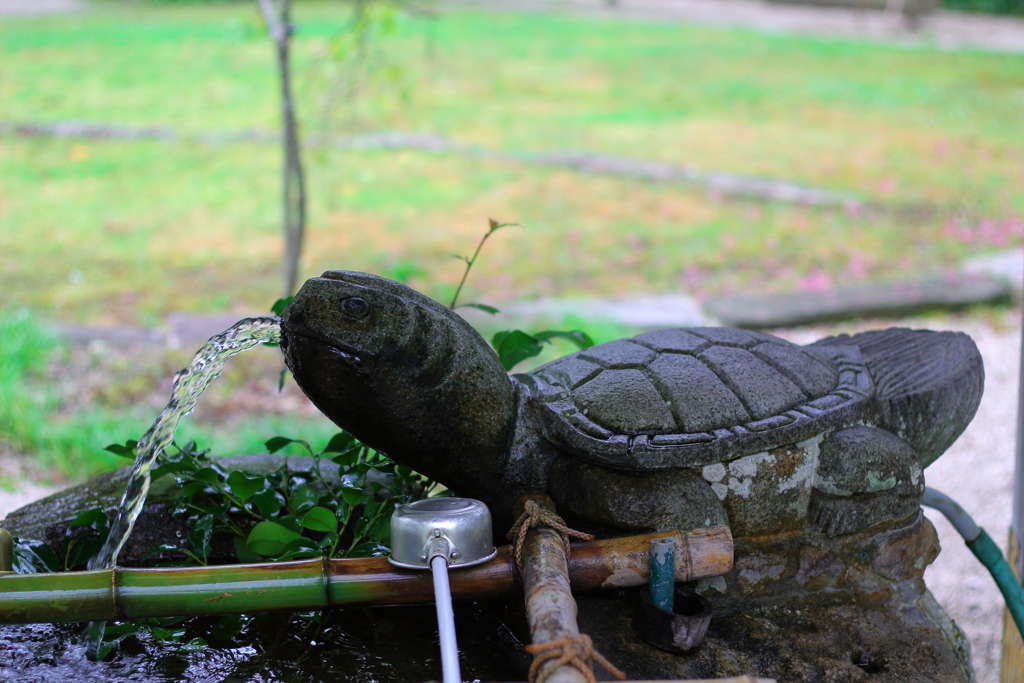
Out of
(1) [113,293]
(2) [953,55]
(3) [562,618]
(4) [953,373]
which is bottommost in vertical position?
(1) [113,293]

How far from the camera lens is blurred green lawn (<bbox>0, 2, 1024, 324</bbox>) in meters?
5.30

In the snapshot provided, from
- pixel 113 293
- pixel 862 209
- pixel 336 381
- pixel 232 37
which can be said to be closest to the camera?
pixel 336 381

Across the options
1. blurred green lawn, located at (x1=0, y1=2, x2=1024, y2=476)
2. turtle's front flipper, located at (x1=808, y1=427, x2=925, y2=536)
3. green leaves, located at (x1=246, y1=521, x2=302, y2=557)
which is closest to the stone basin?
turtle's front flipper, located at (x1=808, y1=427, x2=925, y2=536)

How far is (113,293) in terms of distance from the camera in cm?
493

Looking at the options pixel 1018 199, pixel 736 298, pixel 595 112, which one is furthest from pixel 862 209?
pixel 595 112

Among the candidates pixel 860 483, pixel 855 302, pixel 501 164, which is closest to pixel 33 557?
pixel 860 483

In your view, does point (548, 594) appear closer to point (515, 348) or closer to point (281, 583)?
point (281, 583)

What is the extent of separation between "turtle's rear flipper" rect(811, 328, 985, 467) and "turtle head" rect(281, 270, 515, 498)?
2.31 feet

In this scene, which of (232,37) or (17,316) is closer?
(17,316)

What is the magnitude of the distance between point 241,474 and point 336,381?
498 mm

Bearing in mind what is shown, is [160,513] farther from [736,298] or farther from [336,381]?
[736,298]

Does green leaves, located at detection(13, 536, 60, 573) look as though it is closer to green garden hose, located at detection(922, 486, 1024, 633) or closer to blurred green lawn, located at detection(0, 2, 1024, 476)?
blurred green lawn, located at detection(0, 2, 1024, 476)

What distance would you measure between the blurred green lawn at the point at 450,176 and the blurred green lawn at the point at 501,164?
3 cm

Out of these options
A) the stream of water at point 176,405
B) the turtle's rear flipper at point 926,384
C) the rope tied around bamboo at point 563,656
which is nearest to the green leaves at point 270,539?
the stream of water at point 176,405
